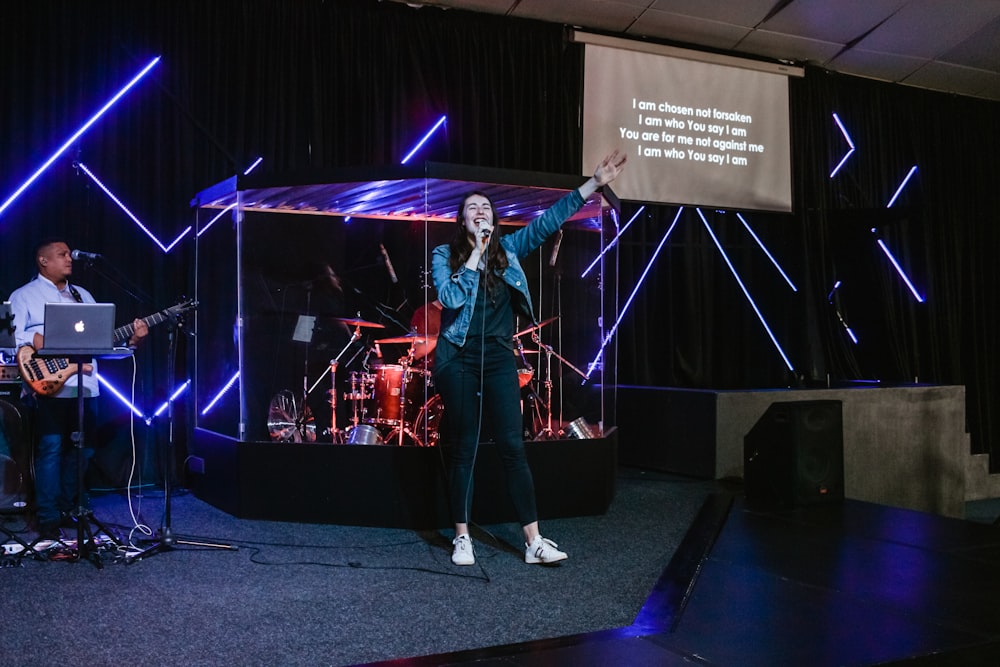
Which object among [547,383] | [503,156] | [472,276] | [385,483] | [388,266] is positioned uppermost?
[503,156]

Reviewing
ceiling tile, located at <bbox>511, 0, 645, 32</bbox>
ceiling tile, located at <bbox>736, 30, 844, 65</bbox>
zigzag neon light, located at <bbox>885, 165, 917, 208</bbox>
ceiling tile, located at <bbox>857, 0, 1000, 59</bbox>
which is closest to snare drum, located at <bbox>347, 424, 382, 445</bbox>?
ceiling tile, located at <bbox>511, 0, 645, 32</bbox>

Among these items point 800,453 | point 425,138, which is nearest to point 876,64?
point 425,138

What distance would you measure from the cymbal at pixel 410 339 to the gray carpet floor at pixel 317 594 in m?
1.00

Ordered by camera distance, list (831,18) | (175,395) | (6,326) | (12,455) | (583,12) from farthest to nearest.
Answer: (831,18) → (583,12) → (175,395) → (12,455) → (6,326)

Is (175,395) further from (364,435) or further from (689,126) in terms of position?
(689,126)

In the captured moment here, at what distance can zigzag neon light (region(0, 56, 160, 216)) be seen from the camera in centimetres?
506

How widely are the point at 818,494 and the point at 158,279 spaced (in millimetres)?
4274

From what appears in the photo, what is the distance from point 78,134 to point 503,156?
119 inches

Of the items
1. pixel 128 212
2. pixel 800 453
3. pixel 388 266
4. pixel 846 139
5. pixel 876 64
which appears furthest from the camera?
pixel 846 139

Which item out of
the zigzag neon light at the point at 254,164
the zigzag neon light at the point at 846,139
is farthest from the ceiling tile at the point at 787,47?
the zigzag neon light at the point at 254,164

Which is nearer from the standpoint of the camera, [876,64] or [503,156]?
[503,156]

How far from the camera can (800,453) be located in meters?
4.55

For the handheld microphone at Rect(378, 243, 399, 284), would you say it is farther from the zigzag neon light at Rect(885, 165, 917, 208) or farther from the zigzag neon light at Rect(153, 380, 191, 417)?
the zigzag neon light at Rect(885, 165, 917, 208)

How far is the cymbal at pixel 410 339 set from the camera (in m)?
4.43
